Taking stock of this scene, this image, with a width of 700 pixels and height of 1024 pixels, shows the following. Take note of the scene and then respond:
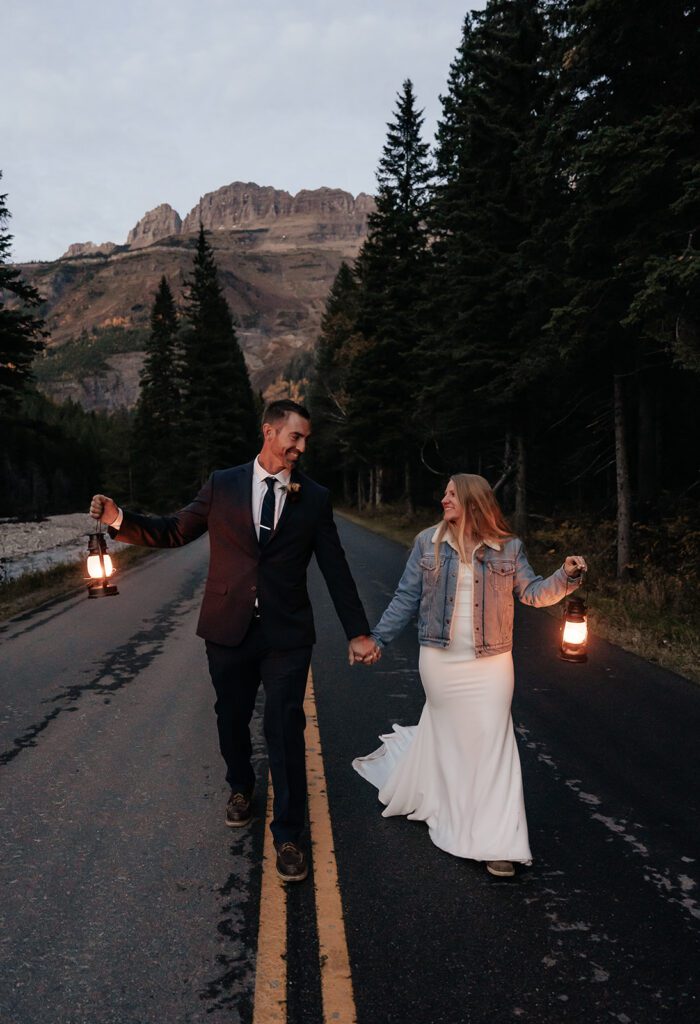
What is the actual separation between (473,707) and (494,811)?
550 mm

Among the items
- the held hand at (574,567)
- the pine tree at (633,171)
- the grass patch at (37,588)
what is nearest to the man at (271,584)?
the held hand at (574,567)

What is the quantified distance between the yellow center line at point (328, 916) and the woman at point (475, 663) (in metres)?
0.67

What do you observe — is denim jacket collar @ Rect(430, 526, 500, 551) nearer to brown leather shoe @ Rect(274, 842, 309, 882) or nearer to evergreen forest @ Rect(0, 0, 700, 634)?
brown leather shoe @ Rect(274, 842, 309, 882)

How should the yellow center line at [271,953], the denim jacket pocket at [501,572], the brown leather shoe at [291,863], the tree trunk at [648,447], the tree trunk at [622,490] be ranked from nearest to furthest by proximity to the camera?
the yellow center line at [271,953] < the brown leather shoe at [291,863] < the denim jacket pocket at [501,572] < the tree trunk at [622,490] < the tree trunk at [648,447]

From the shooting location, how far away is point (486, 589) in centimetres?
373

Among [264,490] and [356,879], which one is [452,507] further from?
[356,879]

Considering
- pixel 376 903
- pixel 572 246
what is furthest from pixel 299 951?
pixel 572 246

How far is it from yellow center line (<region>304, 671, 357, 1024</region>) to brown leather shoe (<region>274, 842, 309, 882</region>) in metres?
0.10

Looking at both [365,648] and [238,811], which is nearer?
[365,648]

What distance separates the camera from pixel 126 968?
278 cm

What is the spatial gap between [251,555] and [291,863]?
5.32 ft

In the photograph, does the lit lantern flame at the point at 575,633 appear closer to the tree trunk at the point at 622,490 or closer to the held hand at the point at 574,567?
the held hand at the point at 574,567

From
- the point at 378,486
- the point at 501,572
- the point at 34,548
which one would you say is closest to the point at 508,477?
the point at 501,572

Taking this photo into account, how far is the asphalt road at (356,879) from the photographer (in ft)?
8.68
